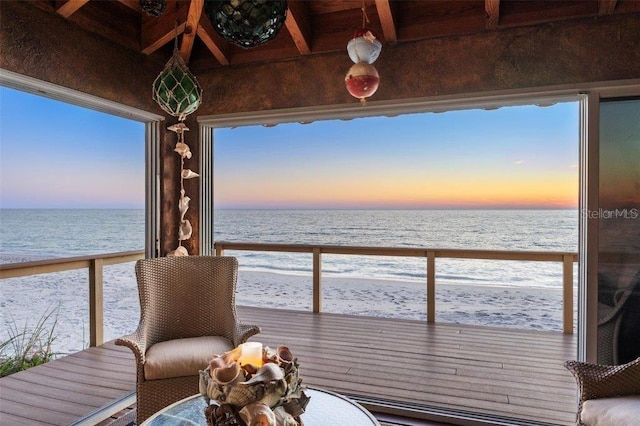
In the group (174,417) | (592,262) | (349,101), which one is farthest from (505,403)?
(349,101)

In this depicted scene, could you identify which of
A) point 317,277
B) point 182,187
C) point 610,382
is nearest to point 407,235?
point 317,277

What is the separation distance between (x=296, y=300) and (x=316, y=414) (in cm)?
697

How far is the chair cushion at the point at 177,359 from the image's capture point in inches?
77.9

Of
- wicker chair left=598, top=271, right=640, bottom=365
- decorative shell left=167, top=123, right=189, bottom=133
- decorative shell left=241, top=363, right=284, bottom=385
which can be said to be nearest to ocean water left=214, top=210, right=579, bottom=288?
wicker chair left=598, top=271, right=640, bottom=365

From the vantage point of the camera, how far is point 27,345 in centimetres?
310

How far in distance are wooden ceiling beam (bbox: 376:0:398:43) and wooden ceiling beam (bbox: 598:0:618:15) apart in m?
1.28

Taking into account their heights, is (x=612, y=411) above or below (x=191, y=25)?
below

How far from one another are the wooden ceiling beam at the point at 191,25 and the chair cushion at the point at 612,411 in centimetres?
320

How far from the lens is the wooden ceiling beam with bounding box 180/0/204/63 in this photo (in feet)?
8.32

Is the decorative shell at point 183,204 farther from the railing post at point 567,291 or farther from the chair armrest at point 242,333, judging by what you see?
the railing post at point 567,291

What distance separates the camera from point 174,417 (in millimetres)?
1383

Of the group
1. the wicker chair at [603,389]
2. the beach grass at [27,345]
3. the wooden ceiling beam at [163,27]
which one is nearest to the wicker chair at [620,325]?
the wicker chair at [603,389]

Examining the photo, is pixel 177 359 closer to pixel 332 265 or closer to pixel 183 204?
pixel 183 204

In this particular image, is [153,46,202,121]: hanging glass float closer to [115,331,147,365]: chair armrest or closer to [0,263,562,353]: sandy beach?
[115,331,147,365]: chair armrest
